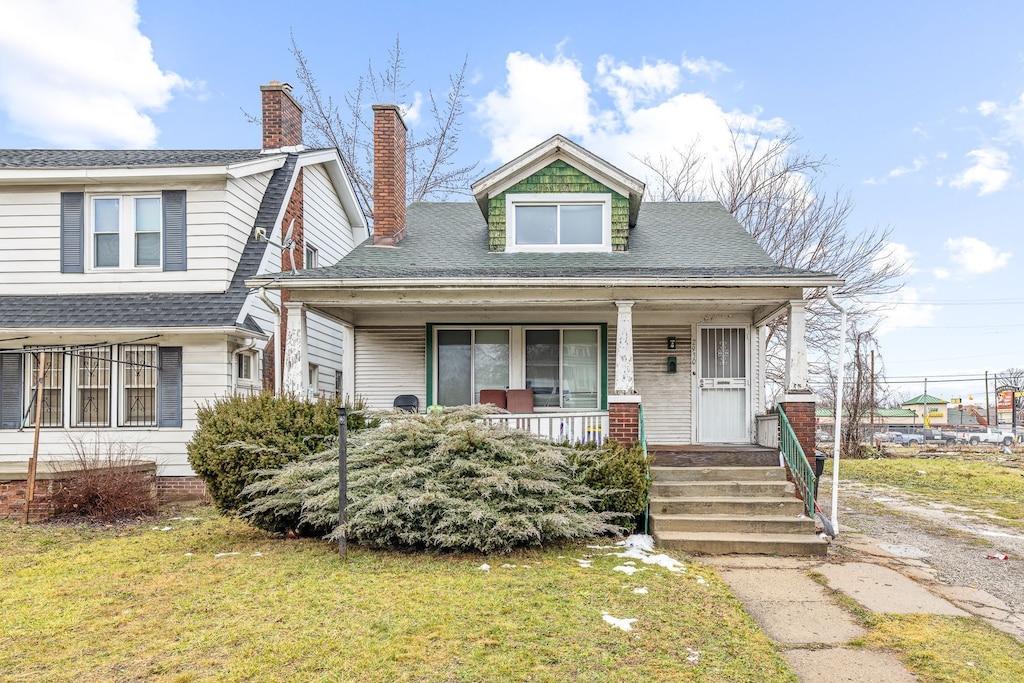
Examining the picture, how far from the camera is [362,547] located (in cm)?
632

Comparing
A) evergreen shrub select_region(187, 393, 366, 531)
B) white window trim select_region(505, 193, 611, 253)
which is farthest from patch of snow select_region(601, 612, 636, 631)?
white window trim select_region(505, 193, 611, 253)

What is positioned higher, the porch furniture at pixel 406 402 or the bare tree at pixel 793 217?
the bare tree at pixel 793 217

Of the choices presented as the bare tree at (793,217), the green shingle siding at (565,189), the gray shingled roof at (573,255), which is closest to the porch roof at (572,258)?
the gray shingled roof at (573,255)

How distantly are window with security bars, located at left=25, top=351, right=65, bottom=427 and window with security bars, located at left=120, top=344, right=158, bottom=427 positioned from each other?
926mm

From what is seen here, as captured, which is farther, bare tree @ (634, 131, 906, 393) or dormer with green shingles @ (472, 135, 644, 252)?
bare tree @ (634, 131, 906, 393)

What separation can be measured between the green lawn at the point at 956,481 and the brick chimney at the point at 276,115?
13.5 metres

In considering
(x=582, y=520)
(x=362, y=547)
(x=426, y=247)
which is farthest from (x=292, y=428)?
(x=426, y=247)

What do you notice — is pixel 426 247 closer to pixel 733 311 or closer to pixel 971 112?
pixel 733 311

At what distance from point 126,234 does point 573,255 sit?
7.04 meters

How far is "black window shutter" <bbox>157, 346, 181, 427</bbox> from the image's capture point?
9.31 metres

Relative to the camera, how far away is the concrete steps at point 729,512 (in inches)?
257

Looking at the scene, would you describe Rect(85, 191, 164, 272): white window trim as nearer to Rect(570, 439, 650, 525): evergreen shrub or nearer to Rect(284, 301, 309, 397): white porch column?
Rect(284, 301, 309, 397): white porch column

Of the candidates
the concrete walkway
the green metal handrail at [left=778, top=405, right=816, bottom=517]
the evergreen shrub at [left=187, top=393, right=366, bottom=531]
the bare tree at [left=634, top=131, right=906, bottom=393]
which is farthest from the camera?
the bare tree at [left=634, top=131, right=906, bottom=393]

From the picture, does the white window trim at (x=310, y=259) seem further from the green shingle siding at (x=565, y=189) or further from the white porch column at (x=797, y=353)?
the white porch column at (x=797, y=353)
